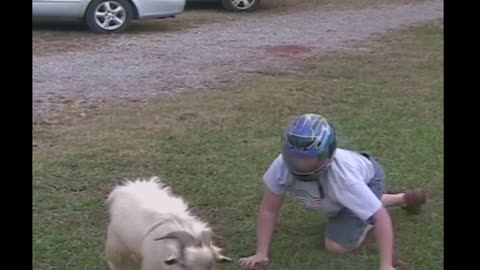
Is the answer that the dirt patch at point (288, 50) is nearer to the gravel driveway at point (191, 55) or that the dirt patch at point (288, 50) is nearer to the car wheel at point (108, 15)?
the gravel driveway at point (191, 55)

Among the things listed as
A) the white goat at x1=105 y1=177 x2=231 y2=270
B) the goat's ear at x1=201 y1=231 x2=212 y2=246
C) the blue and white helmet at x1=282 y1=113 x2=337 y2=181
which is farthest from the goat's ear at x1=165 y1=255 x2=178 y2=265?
the blue and white helmet at x1=282 y1=113 x2=337 y2=181

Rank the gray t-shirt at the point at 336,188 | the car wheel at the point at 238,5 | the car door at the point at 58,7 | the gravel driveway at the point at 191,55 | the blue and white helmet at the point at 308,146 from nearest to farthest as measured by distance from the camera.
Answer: the blue and white helmet at the point at 308,146 → the gray t-shirt at the point at 336,188 → the gravel driveway at the point at 191,55 → the car door at the point at 58,7 → the car wheel at the point at 238,5

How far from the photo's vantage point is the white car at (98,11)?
1162 centimetres

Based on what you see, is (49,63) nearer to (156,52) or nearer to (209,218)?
(156,52)

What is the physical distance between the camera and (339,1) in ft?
53.9

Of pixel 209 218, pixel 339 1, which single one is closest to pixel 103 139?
pixel 209 218

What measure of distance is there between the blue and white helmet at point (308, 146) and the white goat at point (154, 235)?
566 millimetres


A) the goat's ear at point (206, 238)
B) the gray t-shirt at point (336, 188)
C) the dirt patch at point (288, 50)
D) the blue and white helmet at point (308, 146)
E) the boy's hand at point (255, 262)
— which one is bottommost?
the boy's hand at point (255, 262)

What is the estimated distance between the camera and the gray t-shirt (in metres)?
4.35

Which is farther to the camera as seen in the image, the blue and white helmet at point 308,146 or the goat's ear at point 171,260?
the blue and white helmet at point 308,146

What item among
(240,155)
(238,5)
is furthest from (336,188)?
(238,5)

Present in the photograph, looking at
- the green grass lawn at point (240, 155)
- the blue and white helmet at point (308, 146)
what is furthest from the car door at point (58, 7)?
the blue and white helmet at point (308, 146)

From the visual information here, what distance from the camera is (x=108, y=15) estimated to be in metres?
11.8

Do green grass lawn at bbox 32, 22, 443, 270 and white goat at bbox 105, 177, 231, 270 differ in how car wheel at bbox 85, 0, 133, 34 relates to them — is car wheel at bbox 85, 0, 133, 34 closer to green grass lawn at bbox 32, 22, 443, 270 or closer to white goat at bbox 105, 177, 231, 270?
green grass lawn at bbox 32, 22, 443, 270
